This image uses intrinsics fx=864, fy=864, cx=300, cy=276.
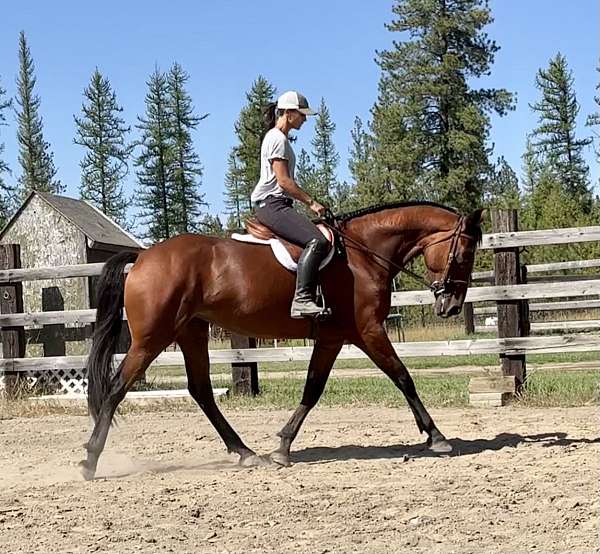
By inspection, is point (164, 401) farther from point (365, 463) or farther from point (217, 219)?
point (217, 219)

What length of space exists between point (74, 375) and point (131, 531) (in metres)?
7.76

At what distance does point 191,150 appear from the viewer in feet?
155

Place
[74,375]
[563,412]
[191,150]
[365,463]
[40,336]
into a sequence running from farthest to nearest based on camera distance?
1. [191,150]
2. [40,336]
3. [74,375]
4. [563,412]
5. [365,463]

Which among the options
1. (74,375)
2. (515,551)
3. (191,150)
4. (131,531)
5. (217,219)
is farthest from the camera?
(217,219)

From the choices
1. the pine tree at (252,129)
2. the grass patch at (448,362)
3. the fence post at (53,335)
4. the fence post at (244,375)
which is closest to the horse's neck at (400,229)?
the fence post at (244,375)

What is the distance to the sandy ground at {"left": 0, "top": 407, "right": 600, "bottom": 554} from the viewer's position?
4.46 meters

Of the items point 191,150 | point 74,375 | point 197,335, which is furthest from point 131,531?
point 191,150

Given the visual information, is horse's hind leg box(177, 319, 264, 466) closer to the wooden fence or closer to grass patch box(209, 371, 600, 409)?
grass patch box(209, 371, 600, 409)

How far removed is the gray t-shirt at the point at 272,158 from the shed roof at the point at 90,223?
11.9 metres

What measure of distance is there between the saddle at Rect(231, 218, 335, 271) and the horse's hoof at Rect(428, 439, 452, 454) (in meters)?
1.66

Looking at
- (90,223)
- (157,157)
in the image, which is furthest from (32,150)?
(90,223)

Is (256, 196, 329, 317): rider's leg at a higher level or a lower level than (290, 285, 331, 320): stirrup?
higher

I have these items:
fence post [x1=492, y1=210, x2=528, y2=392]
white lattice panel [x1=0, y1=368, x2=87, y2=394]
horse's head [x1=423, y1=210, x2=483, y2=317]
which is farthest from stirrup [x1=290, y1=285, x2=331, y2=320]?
white lattice panel [x1=0, y1=368, x2=87, y2=394]

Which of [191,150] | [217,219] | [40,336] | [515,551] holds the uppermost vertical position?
[191,150]
